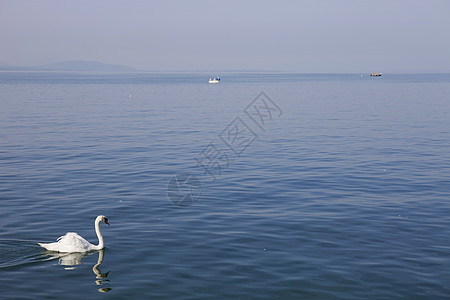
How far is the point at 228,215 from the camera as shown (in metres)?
21.7

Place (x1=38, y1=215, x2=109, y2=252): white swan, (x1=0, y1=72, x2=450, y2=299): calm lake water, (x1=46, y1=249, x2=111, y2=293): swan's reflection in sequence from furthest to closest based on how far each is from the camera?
(x1=38, y1=215, x2=109, y2=252): white swan, (x1=46, y1=249, x2=111, y2=293): swan's reflection, (x1=0, y1=72, x2=450, y2=299): calm lake water

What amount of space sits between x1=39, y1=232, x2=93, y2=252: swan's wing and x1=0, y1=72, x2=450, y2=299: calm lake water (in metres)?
0.32

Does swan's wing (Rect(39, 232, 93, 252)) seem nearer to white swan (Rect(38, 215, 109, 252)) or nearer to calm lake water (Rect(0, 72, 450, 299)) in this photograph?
white swan (Rect(38, 215, 109, 252))

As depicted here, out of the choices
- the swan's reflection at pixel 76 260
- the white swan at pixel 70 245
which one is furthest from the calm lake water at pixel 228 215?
the white swan at pixel 70 245

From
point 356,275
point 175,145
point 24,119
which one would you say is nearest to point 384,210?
point 356,275

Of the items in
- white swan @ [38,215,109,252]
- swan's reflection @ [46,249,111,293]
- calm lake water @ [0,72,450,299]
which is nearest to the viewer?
calm lake water @ [0,72,450,299]

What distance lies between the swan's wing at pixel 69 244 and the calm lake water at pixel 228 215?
320mm

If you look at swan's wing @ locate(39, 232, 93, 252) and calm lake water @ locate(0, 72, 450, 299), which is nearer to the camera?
calm lake water @ locate(0, 72, 450, 299)

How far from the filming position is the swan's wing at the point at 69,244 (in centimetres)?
1683

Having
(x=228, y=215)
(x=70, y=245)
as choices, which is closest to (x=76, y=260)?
(x=70, y=245)

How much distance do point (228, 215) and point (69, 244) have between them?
732 cm

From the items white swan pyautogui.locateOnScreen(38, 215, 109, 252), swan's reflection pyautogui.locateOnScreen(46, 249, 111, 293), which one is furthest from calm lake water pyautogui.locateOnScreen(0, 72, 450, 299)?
white swan pyautogui.locateOnScreen(38, 215, 109, 252)

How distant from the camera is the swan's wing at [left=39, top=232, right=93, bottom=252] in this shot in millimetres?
16828

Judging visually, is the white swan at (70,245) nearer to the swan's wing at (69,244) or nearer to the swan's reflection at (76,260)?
the swan's wing at (69,244)
